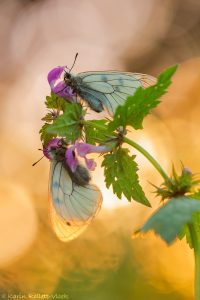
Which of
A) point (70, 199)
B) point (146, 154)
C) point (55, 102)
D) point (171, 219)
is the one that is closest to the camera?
point (171, 219)

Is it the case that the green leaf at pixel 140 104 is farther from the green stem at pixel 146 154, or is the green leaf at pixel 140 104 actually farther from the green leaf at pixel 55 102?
the green leaf at pixel 55 102

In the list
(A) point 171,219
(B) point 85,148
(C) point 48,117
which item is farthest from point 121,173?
(A) point 171,219

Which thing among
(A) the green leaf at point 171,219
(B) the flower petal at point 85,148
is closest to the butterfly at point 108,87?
(B) the flower petal at point 85,148

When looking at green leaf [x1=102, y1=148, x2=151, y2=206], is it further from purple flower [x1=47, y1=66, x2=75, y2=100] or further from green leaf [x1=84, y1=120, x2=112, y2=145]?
purple flower [x1=47, y1=66, x2=75, y2=100]

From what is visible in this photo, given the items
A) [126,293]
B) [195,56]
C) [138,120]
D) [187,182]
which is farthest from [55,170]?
[195,56]

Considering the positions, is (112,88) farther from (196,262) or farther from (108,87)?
→ (196,262)

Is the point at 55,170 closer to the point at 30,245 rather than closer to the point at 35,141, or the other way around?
the point at 30,245
